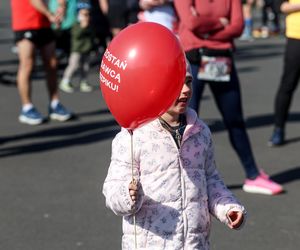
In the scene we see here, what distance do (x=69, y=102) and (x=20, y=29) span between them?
195 centimetres

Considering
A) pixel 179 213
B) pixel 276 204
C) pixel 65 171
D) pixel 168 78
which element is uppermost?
pixel 168 78

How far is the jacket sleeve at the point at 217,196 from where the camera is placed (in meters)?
3.50

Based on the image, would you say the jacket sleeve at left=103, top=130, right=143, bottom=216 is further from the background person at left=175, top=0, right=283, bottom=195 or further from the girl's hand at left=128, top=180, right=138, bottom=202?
the background person at left=175, top=0, right=283, bottom=195

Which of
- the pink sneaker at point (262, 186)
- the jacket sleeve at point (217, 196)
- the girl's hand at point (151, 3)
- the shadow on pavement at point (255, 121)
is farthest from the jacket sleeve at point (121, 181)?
the shadow on pavement at point (255, 121)

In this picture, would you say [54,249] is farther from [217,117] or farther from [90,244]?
[217,117]

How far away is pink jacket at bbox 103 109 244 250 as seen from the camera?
136 inches

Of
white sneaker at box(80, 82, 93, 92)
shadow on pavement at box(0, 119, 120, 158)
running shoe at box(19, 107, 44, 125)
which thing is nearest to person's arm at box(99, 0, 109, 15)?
white sneaker at box(80, 82, 93, 92)

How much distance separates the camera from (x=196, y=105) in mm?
6324

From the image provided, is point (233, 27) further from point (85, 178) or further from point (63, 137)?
point (63, 137)

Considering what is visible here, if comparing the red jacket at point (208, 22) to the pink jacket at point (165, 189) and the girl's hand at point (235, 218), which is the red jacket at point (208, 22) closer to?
the pink jacket at point (165, 189)

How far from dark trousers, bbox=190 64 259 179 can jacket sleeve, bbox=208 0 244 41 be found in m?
0.27

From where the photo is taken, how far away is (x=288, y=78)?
7820 mm

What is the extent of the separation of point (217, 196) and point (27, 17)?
5927 mm

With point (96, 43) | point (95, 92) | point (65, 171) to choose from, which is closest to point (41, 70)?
point (96, 43)
